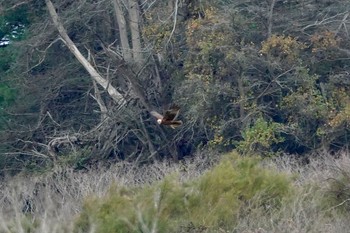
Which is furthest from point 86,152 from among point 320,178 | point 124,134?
point 320,178

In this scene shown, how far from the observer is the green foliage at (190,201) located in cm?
1642

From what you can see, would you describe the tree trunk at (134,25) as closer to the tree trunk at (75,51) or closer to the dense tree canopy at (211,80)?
the dense tree canopy at (211,80)

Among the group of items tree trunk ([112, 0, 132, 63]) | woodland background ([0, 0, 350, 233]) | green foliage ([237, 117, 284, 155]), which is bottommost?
green foliage ([237, 117, 284, 155])

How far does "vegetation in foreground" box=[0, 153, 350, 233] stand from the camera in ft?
53.7

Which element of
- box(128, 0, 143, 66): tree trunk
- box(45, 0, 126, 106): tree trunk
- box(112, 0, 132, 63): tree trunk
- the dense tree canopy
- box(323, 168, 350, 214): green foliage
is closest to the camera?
box(323, 168, 350, 214): green foliage

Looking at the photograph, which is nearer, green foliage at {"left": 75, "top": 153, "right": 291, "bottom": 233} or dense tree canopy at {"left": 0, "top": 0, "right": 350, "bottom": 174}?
green foliage at {"left": 75, "top": 153, "right": 291, "bottom": 233}

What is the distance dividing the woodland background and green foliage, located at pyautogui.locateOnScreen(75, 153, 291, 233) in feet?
10.1

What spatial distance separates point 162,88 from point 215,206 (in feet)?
38.6

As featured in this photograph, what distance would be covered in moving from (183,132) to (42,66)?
19.2 feet

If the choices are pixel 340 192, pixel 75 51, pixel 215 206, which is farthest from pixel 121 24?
pixel 215 206

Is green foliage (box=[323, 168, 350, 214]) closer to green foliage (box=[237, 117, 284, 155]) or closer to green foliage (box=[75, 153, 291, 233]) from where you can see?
green foliage (box=[75, 153, 291, 233])

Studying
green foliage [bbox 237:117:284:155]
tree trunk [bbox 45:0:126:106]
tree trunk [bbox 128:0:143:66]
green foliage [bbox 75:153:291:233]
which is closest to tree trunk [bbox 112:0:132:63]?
tree trunk [bbox 128:0:143:66]

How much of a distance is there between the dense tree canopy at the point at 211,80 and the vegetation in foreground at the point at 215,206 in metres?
7.64

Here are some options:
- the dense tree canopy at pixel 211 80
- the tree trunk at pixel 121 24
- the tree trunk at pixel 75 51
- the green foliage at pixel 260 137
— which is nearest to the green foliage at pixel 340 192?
the green foliage at pixel 260 137
